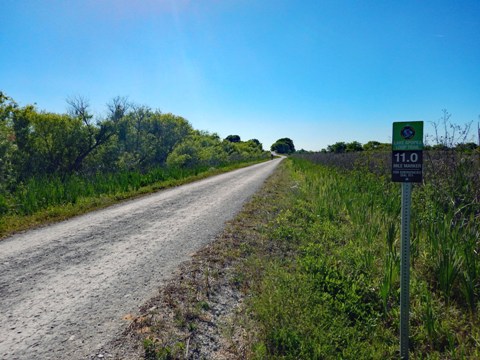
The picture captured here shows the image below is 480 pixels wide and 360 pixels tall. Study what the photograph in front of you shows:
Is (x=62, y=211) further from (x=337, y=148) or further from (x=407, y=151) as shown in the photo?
(x=337, y=148)

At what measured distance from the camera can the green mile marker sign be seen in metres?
2.37

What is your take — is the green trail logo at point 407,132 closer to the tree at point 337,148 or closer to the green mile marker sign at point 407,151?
the green mile marker sign at point 407,151

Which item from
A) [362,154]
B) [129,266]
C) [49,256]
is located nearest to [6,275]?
[49,256]

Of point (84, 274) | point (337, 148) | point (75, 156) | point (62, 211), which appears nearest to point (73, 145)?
point (75, 156)

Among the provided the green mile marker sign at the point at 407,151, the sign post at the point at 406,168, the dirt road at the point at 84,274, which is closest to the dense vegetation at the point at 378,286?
the sign post at the point at 406,168

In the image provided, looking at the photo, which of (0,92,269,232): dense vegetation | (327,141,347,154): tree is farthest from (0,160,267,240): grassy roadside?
(327,141,347,154): tree

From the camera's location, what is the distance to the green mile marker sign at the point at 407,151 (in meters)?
2.37

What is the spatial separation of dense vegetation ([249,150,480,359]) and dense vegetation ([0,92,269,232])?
8.39 metres

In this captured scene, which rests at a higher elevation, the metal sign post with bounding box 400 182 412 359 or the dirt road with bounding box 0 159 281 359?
the metal sign post with bounding box 400 182 412 359

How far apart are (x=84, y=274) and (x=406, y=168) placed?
4547 mm

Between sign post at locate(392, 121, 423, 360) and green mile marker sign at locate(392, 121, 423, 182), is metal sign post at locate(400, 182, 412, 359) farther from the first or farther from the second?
green mile marker sign at locate(392, 121, 423, 182)

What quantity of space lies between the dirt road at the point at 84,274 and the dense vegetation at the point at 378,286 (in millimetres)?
1657

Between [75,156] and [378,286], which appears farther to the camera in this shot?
[75,156]

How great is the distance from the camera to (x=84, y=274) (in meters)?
4.30
